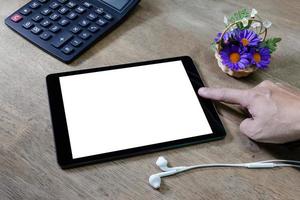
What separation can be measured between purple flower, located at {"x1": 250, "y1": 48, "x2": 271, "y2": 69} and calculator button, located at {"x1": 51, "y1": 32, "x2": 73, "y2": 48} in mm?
389

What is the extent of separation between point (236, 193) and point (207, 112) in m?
0.16

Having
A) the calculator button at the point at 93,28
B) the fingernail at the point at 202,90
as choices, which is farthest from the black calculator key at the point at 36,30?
the fingernail at the point at 202,90

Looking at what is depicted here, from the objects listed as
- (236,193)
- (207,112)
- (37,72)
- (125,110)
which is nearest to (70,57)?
(37,72)

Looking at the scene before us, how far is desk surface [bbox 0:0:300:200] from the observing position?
58 centimetres

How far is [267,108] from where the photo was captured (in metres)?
0.66

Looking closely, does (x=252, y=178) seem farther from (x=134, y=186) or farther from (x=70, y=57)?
(x=70, y=57)

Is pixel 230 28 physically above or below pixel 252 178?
above

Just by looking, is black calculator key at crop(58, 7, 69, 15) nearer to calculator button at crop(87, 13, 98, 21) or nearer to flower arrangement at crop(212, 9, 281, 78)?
calculator button at crop(87, 13, 98, 21)

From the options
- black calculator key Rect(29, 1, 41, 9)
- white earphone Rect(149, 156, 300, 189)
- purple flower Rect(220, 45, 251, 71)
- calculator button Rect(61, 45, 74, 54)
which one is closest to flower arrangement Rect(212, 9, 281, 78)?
purple flower Rect(220, 45, 251, 71)

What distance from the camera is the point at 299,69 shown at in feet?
2.59

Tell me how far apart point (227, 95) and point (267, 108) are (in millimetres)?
77

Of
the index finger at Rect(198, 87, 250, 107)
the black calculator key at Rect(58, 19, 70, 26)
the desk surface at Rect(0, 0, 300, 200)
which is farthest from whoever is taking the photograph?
the black calculator key at Rect(58, 19, 70, 26)

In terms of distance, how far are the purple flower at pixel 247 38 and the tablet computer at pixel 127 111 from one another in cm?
11

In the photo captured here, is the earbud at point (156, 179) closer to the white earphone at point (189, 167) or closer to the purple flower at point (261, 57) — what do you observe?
the white earphone at point (189, 167)
